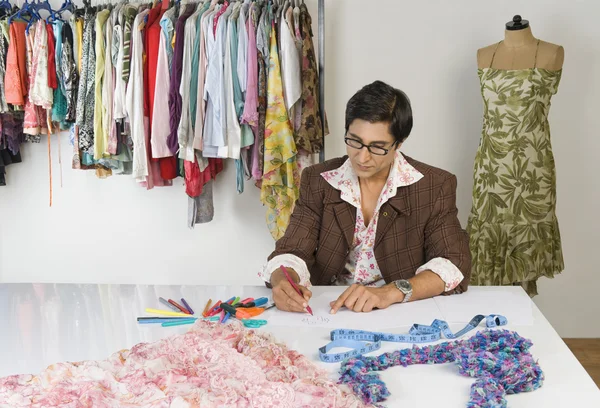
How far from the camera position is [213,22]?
3.41 m

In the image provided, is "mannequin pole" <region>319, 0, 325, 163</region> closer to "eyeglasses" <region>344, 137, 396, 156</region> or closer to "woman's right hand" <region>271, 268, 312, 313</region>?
"eyeglasses" <region>344, 137, 396, 156</region>

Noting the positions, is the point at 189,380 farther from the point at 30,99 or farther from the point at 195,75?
the point at 30,99

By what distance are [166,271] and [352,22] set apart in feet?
6.07

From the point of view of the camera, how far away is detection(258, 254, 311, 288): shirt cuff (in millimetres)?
2193

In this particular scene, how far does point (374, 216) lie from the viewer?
2365 millimetres

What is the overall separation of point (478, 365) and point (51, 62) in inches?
113

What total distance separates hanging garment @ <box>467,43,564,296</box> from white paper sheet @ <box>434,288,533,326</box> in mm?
1242

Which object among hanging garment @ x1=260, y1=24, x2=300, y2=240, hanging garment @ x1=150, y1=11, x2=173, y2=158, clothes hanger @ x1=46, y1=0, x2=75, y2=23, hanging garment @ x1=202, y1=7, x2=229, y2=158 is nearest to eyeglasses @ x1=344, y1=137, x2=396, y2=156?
hanging garment @ x1=260, y1=24, x2=300, y2=240

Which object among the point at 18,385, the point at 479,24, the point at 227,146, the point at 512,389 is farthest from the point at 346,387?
the point at 479,24

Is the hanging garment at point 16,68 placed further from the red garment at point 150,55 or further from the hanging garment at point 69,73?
the red garment at point 150,55

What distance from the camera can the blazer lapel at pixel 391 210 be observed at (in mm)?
2336

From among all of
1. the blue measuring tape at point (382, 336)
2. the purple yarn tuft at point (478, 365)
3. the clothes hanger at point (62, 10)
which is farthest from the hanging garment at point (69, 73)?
the purple yarn tuft at point (478, 365)

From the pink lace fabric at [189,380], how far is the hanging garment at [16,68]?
94.3 inches

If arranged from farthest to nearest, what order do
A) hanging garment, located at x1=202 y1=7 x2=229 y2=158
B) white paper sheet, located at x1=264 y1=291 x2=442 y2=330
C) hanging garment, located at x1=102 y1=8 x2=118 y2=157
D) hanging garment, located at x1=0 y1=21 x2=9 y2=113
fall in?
1. hanging garment, located at x1=0 y1=21 x2=9 y2=113
2. hanging garment, located at x1=102 y1=8 x2=118 y2=157
3. hanging garment, located at x1=202 y1=7 x2=229 y2=158
4. white paper sheet, located at x1=264 y1=291 x2=442 y2=330
